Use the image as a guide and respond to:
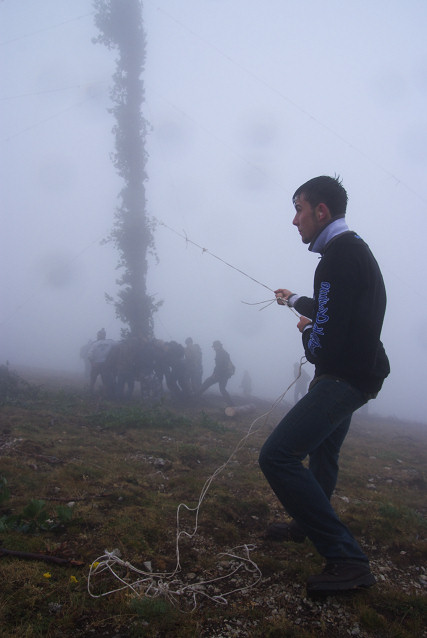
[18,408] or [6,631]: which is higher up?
[6,631]

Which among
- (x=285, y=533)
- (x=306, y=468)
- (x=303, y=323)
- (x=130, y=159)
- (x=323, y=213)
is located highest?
(x=130, y=159)

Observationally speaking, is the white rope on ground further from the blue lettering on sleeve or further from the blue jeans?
the blue lettering on sleeve

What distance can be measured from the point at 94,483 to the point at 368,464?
616 cm

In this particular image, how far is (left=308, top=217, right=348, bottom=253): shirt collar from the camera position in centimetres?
284

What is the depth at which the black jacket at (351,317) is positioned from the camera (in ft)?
8.25

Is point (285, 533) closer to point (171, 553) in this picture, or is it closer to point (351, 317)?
point (171, 553)

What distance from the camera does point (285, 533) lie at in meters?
3.44

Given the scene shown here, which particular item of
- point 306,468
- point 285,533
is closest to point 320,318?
point 306,468

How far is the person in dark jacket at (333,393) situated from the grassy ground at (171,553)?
0.33 metres

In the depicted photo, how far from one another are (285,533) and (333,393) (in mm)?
1721

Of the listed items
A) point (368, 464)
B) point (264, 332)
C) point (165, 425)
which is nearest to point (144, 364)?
point (165, 425)

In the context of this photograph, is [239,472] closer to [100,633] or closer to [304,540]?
[304,540]

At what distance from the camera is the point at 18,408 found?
962 cm

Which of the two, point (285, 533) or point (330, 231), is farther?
point (285, 533)
